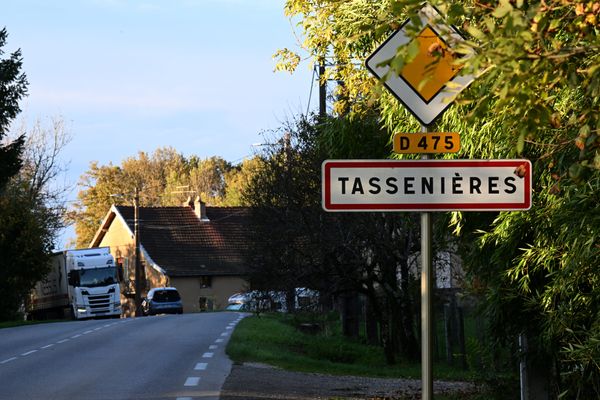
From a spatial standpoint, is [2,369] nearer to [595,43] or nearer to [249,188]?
[249,188]

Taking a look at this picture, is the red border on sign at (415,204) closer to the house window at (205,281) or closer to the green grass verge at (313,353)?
the green grass verge at (313,353)

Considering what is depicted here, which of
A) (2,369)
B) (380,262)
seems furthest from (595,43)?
(380,262)

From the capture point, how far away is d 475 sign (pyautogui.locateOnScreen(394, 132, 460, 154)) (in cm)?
577

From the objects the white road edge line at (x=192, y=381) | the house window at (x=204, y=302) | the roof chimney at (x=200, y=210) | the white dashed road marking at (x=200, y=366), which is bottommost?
the house window at (x=204, y=302)

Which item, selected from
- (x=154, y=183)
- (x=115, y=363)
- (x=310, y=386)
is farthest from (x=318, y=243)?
(x=154, y=183)

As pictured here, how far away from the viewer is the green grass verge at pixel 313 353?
68.8ft

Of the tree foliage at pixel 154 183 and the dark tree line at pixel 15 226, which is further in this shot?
the tree foliage at pixel 154 183

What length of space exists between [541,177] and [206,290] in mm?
66337

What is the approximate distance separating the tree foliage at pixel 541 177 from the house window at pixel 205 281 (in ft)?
205

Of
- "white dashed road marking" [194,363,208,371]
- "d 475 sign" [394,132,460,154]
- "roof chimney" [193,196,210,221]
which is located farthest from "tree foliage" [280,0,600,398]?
"roof chimney" [193,196,210,221]

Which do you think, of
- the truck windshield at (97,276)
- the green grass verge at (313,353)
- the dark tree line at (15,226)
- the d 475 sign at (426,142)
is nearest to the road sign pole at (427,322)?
the d 475 sign at (426,142)

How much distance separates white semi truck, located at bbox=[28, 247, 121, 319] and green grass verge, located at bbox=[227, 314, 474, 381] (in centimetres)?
1744

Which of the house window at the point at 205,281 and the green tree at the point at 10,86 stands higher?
the green tree at the point at 10,86

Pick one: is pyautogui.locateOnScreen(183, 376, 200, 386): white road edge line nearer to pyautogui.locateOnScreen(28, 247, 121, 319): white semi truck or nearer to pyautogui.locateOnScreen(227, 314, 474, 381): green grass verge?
pyautogui.locateOnScreen(227, 314, 474, 381): green grass verge
